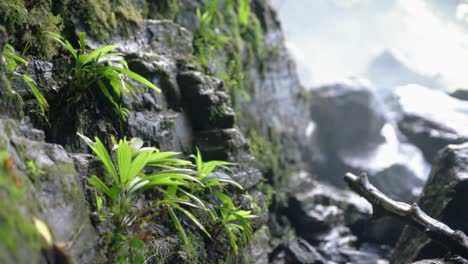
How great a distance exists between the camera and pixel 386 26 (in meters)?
25.2

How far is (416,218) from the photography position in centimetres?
393

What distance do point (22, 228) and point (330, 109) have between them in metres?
11.6

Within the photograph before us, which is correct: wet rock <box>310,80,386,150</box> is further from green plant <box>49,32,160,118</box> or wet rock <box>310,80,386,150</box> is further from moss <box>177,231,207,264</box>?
green plant <box>49,32,160,118</box>

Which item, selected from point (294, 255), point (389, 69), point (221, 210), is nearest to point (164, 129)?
point (221, 210)

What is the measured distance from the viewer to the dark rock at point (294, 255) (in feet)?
17.3

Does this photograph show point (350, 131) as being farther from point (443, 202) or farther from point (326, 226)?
point (443, 202)

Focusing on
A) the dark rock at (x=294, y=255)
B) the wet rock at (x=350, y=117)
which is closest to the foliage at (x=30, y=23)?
the dark rock at (x=294, y=255)

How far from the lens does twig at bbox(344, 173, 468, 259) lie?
3.52m

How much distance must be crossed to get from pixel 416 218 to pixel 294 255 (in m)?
2.06

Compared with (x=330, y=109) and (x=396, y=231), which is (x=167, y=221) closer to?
(x=396, y=231)

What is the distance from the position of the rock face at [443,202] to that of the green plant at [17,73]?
452 centimetres

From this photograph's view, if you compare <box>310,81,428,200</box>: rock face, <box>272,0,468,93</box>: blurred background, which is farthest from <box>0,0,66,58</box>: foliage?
<box>272,0,468,93</box>: blurred background

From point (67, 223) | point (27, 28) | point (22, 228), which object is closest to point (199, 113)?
point (27, 28)

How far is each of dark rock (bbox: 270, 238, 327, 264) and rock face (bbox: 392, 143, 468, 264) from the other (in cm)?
120
